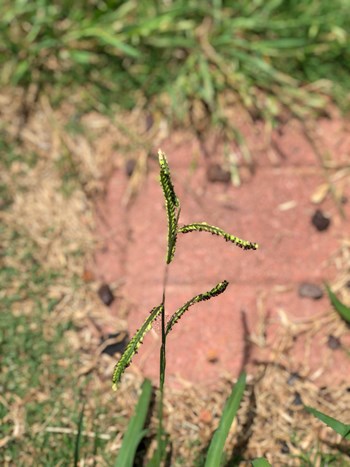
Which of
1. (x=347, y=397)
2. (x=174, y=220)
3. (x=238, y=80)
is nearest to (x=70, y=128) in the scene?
(x=238, y=80)

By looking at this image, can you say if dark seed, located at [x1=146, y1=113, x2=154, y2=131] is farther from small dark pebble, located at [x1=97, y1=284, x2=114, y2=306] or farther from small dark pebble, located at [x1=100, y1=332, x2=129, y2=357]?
small dark pebble, located at [x1=100, y1=332, x2=129, y2=357]

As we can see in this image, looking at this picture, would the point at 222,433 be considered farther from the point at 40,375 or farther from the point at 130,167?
the point at 130,167

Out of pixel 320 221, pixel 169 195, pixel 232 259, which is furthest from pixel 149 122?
pixel 169 195

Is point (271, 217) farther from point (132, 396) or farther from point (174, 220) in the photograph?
point (174, 220)

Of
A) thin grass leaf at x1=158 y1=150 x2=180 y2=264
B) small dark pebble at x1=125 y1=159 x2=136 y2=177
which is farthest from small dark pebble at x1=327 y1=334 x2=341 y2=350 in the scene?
thin grass leaf at x1=158 y1=150 x2=180 y2=264

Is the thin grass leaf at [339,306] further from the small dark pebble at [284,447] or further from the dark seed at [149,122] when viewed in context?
the dark seed at [149,122]

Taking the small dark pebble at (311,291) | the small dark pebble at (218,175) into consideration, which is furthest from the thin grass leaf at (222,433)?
the small dark pebble at (218,175)
